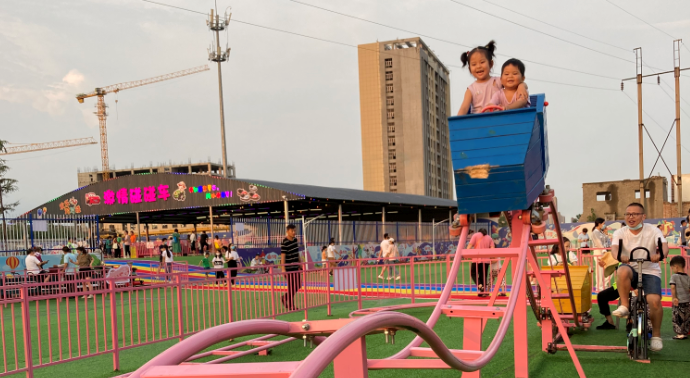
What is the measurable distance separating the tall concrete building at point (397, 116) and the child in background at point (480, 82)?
108872mm

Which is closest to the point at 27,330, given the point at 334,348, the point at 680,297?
the point at 334,348

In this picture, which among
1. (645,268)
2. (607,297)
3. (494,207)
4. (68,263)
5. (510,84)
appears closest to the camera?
(494,207)

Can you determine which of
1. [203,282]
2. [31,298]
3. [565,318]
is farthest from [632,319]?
[31,298]

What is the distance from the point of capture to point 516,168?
479 cm

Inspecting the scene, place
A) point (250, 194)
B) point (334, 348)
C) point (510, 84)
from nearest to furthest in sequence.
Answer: point (334, 348)
point (510, 84)
point (250, 194)

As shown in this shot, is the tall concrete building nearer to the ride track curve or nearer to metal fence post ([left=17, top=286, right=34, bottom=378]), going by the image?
metal fence post ([left=17, top=286, right=34, bottom=378])

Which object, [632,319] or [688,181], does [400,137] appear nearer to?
[688,181]

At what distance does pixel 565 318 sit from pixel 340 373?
661cm

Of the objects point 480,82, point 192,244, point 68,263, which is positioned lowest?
point 192,244

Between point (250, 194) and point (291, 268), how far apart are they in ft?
59.5

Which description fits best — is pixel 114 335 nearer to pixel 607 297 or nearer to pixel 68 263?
pixel 607 297

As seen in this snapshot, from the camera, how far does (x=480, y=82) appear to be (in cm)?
562

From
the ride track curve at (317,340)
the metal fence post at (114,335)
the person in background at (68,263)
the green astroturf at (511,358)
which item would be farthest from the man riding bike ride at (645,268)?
the person in background at (68,263)

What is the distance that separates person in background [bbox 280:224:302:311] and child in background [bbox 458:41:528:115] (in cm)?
634
